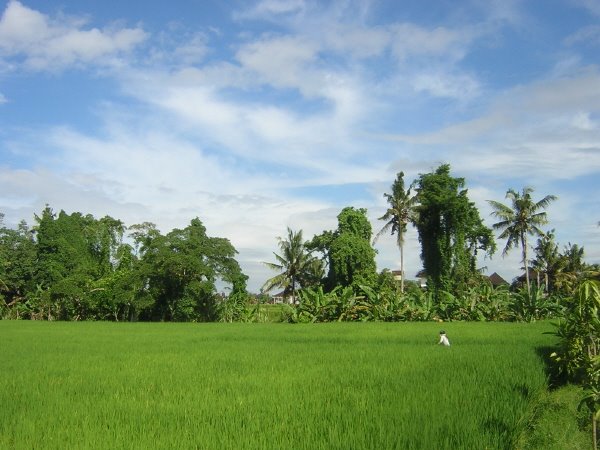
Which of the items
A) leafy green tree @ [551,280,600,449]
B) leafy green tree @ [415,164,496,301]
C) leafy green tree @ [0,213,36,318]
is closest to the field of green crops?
leafy green tree @ [551,280,600,449]

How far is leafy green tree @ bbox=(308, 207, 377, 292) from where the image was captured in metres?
25.2

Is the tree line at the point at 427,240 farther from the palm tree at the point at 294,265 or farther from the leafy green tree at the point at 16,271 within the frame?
the leafy green tree at the point at 16,271

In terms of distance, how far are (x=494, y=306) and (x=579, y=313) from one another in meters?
15.2

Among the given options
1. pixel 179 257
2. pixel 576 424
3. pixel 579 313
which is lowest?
pixel 576 424

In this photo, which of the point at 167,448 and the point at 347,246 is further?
the point at 347,246

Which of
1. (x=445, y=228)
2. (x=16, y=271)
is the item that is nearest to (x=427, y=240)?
(x=445, y=228)

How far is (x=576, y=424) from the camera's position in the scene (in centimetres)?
502

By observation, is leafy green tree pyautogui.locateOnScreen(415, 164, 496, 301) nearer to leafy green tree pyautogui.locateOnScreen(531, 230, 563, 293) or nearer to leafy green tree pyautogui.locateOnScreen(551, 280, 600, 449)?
leafy green tree pyautogui.locateOnScreen(531, 230, 563, 293)

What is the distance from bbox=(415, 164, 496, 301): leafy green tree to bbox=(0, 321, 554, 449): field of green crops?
1698 cm

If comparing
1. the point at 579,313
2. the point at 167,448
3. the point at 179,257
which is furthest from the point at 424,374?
the point at 179,257

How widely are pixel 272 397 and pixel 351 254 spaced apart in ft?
65.8

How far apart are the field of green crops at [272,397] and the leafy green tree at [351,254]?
580 inches

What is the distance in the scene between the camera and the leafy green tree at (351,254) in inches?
992

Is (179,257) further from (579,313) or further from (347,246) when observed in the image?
(579,313)
